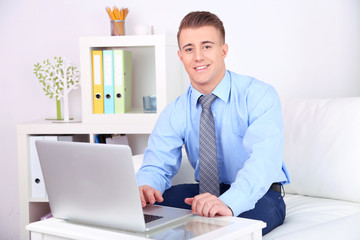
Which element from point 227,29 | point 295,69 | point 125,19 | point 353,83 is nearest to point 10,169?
point 125,19

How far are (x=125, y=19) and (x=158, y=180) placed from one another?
4.82 ft

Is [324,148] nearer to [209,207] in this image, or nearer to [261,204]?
[261,204]

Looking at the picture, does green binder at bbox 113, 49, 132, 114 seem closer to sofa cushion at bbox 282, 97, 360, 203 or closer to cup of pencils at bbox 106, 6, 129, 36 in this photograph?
cup of pencils at bbox 106, 6, 129, 36

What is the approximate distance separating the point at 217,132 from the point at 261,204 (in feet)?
1.05

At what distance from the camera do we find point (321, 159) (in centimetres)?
213

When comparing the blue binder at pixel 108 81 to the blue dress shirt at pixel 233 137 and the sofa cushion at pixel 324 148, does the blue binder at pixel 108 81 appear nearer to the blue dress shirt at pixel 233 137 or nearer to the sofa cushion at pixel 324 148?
the blue dress shirt at pixel 233 137

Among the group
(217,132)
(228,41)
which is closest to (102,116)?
(228,41)

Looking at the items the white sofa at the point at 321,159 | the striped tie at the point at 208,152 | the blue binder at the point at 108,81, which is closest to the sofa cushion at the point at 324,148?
the white sofa at the point at 321,159

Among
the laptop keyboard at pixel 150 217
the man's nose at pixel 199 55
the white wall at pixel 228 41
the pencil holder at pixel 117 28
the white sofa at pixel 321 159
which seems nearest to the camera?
the laptop keyboard at pixel 150 217

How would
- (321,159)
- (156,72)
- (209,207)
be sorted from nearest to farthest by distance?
(209,207), (321,159), (156,72)

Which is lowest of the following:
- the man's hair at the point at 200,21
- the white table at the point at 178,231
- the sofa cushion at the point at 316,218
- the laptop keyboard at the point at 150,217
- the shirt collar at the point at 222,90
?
the sofa cushion at the point at 316,218

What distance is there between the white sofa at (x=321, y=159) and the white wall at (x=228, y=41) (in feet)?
1.84

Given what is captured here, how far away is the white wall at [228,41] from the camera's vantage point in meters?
2.74

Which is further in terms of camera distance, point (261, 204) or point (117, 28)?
point (117, 28)
